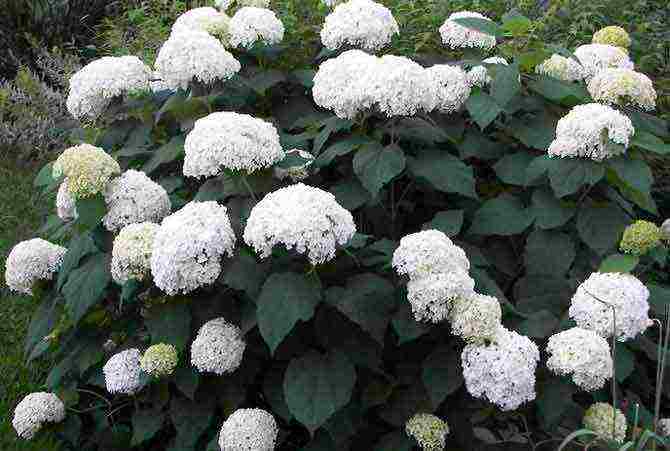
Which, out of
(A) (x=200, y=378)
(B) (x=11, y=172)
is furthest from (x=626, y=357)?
(B) (x=11, y=172)

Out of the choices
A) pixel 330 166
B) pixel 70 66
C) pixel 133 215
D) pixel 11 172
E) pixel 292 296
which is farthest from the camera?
pixel 11 172

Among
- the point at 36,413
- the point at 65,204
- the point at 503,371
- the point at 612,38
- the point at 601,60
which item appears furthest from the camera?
the point at 612,38

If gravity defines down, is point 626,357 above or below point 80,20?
above

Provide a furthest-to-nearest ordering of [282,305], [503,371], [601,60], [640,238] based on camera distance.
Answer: [601,60] < [640,238] < [282,305] < [503,371]

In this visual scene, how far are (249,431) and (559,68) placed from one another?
6.47ft

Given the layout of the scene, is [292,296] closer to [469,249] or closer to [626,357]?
[469,249]

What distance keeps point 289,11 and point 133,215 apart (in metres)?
2.46

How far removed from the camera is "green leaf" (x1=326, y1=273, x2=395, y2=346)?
97.6 inches

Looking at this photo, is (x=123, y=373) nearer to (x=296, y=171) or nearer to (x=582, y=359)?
(x=296, y=171)

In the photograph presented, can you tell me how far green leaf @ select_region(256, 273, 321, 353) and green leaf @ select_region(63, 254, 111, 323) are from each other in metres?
0.70

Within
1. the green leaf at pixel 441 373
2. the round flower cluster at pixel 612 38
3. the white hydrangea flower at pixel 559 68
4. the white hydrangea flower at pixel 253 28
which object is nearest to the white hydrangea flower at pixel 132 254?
the green leaf at pixel 441 373

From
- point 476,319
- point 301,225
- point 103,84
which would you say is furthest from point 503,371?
point 103,84

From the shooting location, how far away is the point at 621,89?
3.21 m

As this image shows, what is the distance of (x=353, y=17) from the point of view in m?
3.50
